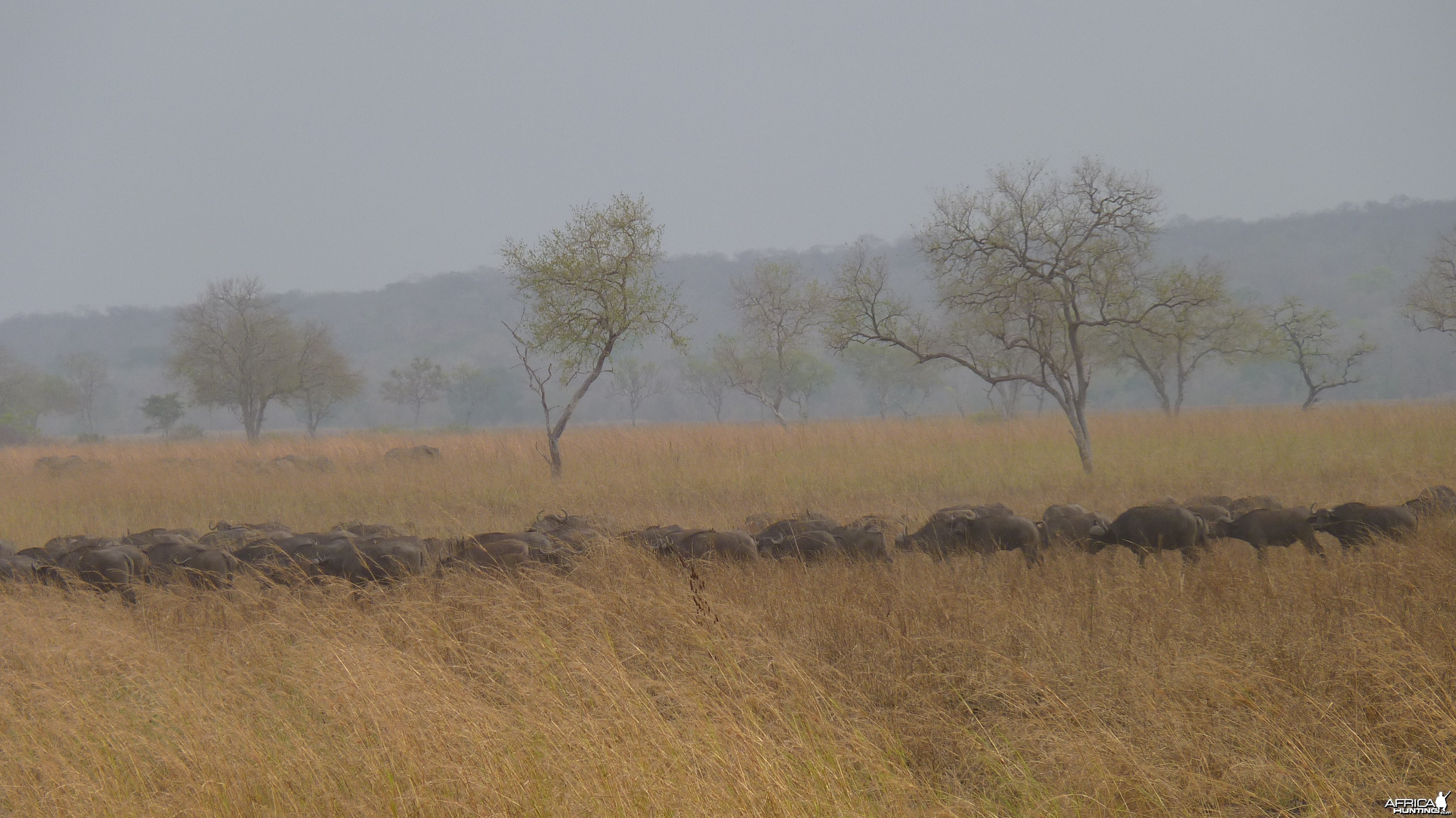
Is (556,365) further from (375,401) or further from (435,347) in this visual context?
(435,347)

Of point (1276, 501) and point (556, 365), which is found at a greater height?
point (556, 365)

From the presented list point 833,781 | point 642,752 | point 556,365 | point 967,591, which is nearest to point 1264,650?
point 967,591

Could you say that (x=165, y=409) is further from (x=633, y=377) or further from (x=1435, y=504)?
(x=1435, y=504)

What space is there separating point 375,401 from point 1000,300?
9978 centimetres

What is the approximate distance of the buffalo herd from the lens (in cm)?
735

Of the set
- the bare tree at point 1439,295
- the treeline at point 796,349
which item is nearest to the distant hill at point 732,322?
the treeline at point 796,349

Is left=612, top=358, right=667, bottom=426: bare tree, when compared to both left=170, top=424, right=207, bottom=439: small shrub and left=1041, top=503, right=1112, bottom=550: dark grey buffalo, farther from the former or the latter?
left=1041, top=503, right=1112, bottom=550: dark grey buffalo

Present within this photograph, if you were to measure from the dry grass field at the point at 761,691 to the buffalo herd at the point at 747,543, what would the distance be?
0.91 ft

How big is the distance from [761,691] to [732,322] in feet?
411

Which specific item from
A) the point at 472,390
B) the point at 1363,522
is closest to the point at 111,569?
the point at 1363,522

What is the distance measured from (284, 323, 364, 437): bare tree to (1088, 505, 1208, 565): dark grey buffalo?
35554mm

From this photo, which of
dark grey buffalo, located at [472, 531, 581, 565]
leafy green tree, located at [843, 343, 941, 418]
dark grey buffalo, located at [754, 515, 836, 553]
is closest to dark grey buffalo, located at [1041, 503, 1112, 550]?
dark grey buffalo, located at [754, 515, 836, 553]

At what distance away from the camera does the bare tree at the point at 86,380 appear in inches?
2840

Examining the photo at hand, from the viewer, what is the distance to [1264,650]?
4.68 metres
